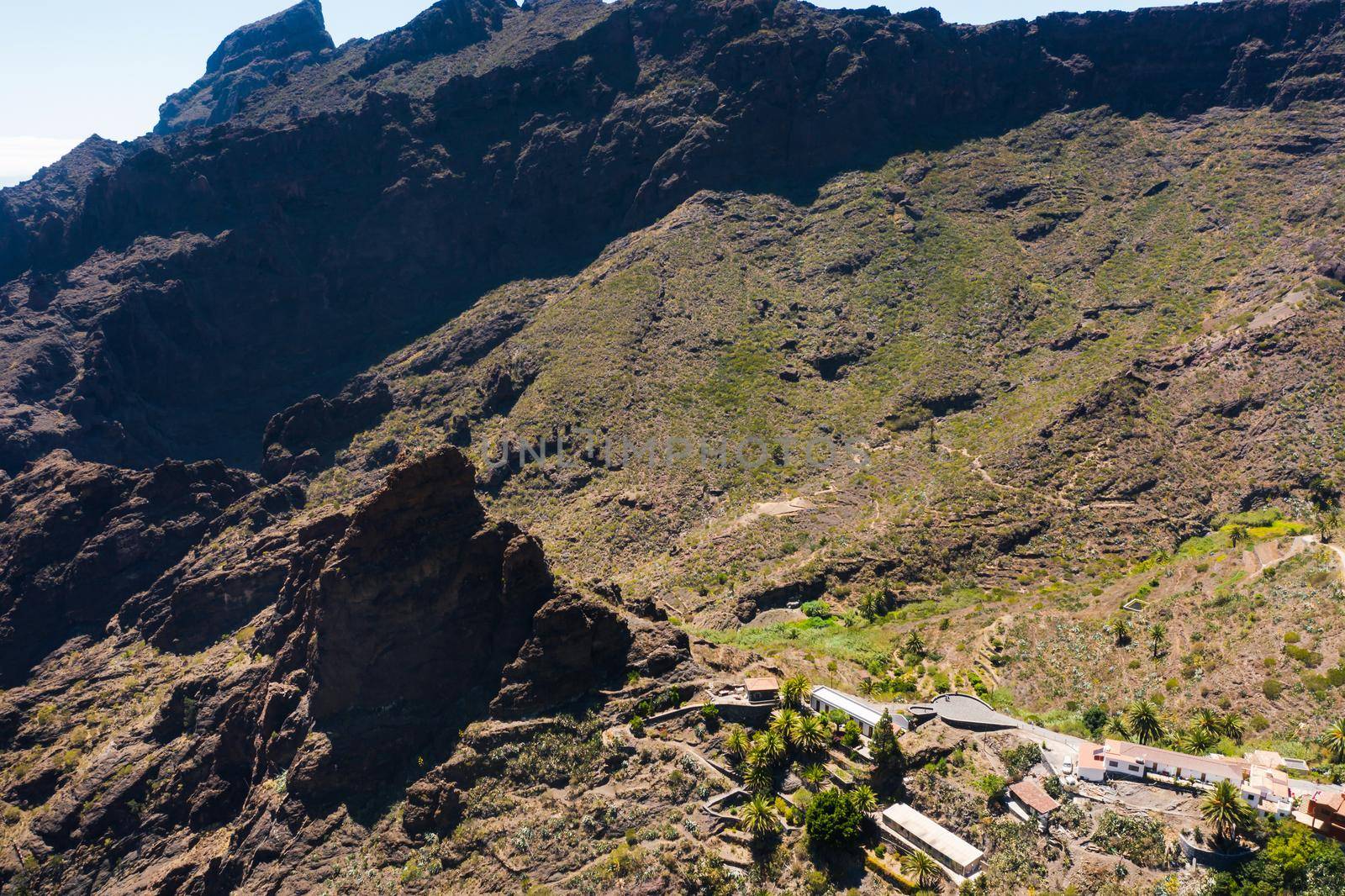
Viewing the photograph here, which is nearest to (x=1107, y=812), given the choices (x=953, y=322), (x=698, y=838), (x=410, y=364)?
(x=698, y=838)

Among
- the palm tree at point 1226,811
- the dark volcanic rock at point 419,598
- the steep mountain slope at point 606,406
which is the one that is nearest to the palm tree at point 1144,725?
the steep mountain slope at point 606,406

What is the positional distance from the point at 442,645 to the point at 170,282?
110850 mm

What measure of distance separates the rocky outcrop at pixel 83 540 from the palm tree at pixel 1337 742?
99.2 metres

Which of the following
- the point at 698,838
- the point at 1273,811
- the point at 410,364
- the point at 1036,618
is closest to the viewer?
the point at 1273,811

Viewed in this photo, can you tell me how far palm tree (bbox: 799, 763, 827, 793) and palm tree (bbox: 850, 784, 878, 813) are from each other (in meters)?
2.50

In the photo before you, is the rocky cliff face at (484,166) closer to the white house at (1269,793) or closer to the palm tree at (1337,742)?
the palm tree at (1337,742)

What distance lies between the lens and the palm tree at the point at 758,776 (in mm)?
43562

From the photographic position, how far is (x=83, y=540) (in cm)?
9012

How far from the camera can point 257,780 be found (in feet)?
178

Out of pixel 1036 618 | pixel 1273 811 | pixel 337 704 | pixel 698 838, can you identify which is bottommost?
pixel 1036 618

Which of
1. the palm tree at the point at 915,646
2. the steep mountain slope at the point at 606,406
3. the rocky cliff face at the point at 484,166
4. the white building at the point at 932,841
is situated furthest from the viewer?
the rocky cliff face at the point at 484,166

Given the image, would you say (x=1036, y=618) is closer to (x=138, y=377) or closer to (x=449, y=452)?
(x=449, y=452)

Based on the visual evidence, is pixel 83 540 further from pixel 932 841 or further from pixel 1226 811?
pixel 1226 811

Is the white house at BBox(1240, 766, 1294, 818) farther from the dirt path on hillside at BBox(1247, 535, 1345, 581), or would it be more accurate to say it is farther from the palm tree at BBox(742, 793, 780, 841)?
the dirt path on hillside at BBox(1247, 535, 1345, 581)
